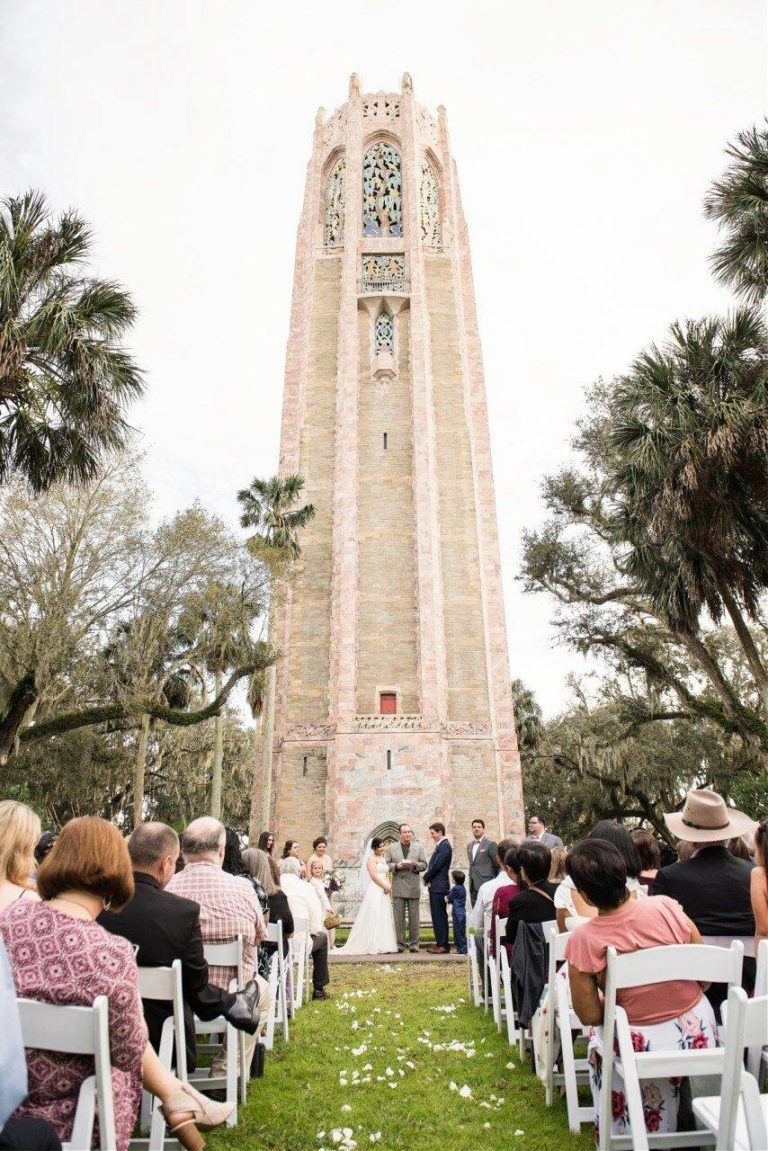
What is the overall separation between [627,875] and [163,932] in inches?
132

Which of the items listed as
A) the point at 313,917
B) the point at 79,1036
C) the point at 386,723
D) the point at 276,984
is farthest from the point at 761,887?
the point at 386,723

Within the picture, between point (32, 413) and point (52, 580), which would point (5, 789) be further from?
point (32, 413)

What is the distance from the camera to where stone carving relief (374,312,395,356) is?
33.6 m

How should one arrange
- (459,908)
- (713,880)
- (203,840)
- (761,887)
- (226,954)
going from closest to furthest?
(761,887), (713,880), (226,954), (203,840), (459,908)

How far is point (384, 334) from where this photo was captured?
33844 millimetres

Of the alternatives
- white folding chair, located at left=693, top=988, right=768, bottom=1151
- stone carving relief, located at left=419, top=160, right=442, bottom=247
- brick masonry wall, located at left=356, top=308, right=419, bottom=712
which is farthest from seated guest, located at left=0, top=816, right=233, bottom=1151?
stone carving relief, located at left=419, top=160, right=442, bottom=247

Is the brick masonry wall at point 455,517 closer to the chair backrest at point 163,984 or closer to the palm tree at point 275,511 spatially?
the palm tree at point 275,511

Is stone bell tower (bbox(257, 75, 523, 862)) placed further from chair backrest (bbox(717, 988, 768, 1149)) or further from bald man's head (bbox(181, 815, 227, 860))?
chair backrest (bbox(717, 988, 768, 1149))

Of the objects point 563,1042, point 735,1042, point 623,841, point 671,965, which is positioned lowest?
point 563,1042

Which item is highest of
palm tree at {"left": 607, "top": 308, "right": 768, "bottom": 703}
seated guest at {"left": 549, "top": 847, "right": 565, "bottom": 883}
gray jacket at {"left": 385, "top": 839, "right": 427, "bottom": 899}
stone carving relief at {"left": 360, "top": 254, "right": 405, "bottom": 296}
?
stone carving relief at {"left": 360, "top": 254, "right": 405, "bottom": 296}

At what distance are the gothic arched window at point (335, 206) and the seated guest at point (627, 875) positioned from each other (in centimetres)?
3529

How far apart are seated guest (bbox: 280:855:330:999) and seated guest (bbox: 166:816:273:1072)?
3.61 metres

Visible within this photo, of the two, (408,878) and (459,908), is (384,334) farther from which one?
(459,908)

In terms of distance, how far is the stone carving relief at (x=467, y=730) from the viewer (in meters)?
27.9
